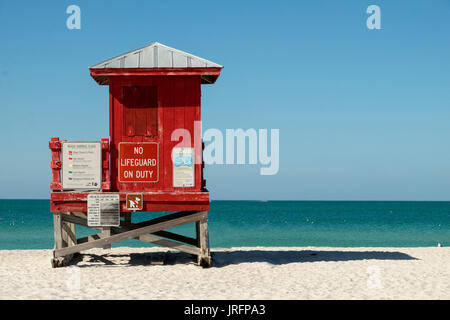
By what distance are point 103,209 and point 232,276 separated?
3.73 meters

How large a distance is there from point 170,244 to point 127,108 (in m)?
3.82

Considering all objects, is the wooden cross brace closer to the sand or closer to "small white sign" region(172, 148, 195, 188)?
the sand

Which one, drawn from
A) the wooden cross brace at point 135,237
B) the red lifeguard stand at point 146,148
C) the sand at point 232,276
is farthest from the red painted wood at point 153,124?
the sand at point 232,276

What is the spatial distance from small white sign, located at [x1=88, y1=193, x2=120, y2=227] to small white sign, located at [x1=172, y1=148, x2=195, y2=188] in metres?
1.61

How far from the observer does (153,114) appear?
13.4 m

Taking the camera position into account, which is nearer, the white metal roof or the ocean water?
the white metal roof

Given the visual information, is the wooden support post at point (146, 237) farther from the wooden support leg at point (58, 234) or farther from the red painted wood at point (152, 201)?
the red painted wood at point (152, 201)

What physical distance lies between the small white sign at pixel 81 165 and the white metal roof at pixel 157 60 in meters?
2.18

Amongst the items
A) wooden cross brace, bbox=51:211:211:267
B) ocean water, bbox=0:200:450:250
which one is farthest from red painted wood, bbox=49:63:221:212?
ocean water, bbox=0:200:450:250

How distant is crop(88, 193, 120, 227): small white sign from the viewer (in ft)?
42.8

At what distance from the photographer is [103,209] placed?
13078 mm

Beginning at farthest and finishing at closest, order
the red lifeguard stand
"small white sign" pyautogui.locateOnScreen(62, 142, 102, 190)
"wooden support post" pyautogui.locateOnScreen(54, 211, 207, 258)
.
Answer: "wooden support post" pyautogui.locateOnScreen(54, 211, 207, 258), the red lifeguard stand, "small white sign" pyautogui.locateOnScreen(62, 142, 102, 190)

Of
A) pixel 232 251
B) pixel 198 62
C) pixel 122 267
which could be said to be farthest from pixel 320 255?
pixel 198 62
